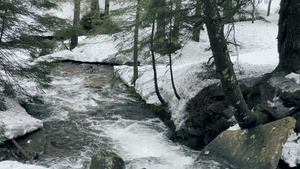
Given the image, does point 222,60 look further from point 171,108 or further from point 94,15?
point 94,15

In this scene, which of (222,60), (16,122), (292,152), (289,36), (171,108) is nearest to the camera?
(222,60)

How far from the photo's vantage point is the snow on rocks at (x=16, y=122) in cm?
833

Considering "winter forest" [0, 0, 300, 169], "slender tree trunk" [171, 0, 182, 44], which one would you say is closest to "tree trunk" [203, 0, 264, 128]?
"winter forest" [0, 0, 300, 169]

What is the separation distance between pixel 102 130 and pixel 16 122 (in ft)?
9.14

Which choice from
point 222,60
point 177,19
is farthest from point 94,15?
point 222,60

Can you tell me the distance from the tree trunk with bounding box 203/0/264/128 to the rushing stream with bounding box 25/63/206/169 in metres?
1.99

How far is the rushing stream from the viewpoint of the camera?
26.2 ft

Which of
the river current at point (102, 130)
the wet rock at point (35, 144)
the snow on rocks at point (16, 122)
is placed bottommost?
the river current at point (102, 130)

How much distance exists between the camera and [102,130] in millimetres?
10258

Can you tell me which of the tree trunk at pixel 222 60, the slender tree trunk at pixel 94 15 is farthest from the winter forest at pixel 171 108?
the slender tree trunk at pixel 94 15

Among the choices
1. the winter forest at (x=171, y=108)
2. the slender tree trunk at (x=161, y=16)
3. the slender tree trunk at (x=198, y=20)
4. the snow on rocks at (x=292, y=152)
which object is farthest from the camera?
the slender tree trunk at (x=161, y=16)

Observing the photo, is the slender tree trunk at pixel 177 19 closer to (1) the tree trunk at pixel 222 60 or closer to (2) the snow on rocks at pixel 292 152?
(1) the tree trunk at pixel 222 60

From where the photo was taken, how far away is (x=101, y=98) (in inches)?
535

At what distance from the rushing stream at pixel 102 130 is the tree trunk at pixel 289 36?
12.5ft
